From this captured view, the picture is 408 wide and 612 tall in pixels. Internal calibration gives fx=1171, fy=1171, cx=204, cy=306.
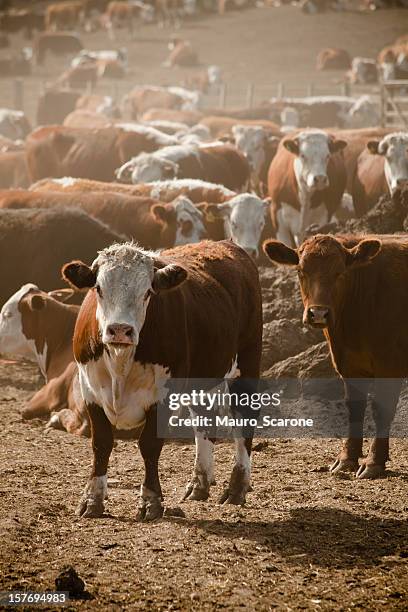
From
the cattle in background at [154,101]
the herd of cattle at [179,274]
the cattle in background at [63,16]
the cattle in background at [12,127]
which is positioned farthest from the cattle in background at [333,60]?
the herd of cattle at [179,274]

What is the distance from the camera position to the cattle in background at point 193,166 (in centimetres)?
1628

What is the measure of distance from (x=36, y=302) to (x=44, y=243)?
1.52 metres

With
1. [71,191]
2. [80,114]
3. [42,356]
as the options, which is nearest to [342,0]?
[80,114]

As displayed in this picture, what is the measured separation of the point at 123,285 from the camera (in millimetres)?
5820

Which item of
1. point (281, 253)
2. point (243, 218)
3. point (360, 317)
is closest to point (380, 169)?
point (243, 218)

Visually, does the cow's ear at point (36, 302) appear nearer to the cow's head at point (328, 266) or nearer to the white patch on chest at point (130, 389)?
the cow's head at point (328, 266)

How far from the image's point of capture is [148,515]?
5.94m

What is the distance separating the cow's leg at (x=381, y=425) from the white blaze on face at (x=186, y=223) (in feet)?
17.8

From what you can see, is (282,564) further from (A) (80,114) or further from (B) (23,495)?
(A) (80,114)

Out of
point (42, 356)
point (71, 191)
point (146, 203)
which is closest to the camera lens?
point (42, 356)

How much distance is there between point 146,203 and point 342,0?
51618mm

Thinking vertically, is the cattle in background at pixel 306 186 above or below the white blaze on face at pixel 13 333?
above

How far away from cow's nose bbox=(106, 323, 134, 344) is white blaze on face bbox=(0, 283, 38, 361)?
15.9 feet

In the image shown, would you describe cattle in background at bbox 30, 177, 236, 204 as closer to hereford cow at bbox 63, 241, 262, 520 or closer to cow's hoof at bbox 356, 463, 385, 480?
cow's hoof at bbox 356, 463, 385, 480
